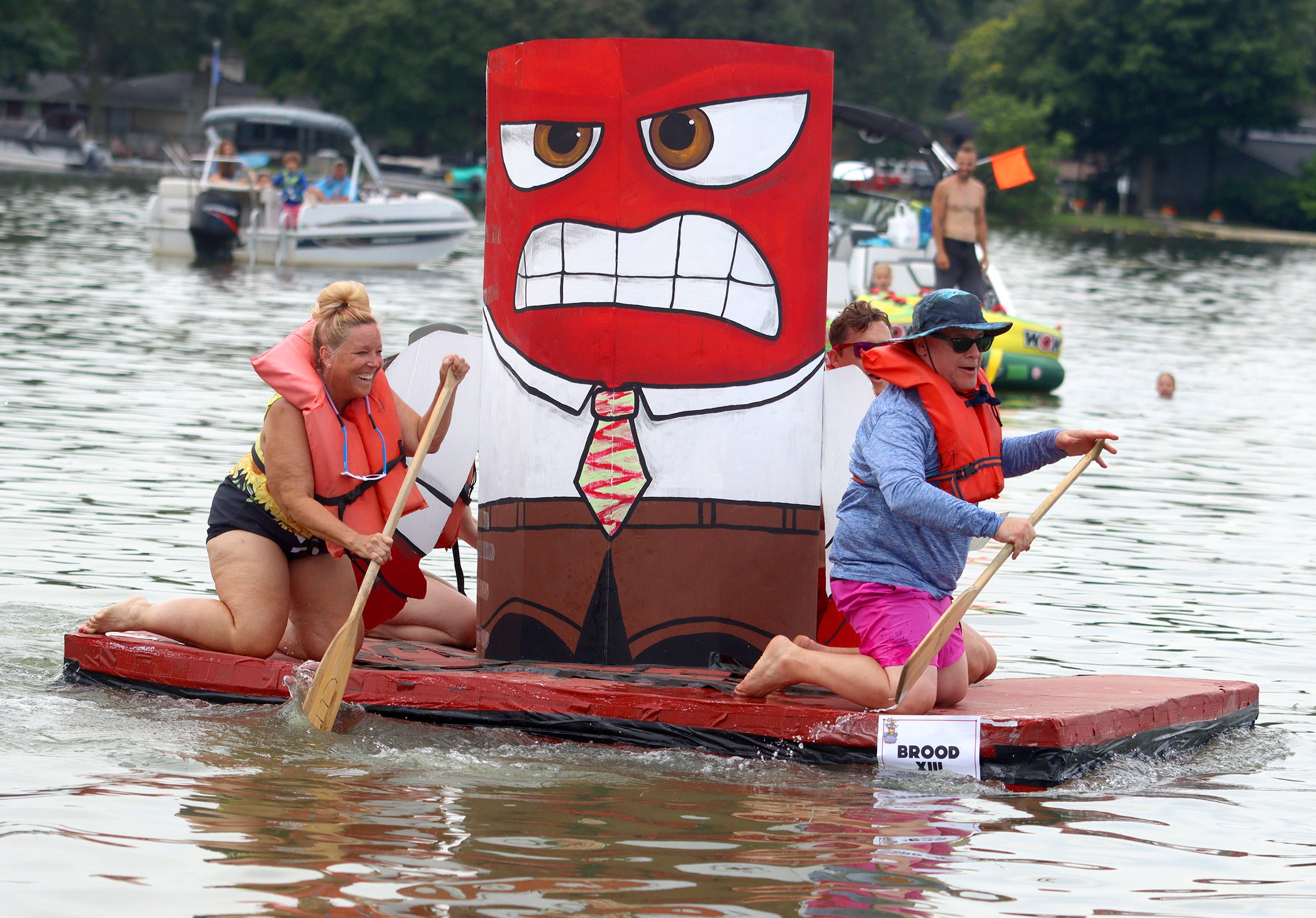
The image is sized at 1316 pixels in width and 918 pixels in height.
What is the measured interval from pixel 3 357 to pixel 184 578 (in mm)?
8241

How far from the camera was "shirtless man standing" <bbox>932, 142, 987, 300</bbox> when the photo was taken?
1653 centimetres

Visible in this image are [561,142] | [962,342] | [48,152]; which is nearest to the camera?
[962,342]

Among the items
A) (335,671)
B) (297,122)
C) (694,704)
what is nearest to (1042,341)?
(694,704)

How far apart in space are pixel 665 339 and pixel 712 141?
697 millimetres

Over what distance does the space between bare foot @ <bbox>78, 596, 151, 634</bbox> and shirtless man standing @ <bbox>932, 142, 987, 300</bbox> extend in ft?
38.0

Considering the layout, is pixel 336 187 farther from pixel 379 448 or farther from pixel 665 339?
pixel 665 339

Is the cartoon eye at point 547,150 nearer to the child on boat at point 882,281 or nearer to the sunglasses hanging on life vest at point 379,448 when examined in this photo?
the sunglasses hanging on life vest at point 379,448

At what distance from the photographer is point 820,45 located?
249 ft

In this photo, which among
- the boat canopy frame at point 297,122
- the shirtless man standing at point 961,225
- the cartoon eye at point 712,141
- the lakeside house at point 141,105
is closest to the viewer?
the cartoon eye at point 712,141

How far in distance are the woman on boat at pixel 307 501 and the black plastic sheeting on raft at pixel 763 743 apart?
1.82ft

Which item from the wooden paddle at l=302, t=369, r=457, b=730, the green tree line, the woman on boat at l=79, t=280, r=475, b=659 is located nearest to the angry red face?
the woman on boat at l=79, t=280, r=475, b=659

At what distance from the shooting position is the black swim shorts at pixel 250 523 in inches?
234

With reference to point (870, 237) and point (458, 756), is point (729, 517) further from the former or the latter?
point (870, 237)

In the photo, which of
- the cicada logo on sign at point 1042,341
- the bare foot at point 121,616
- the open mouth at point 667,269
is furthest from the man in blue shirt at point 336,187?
the open mouth at point 667,269
